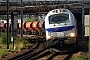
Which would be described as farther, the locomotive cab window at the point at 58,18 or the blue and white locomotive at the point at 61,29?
the locomotive cab window at the point at 58,18

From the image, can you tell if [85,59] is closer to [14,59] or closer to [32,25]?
[14,59]

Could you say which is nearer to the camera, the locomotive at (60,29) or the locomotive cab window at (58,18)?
the locomotive at (60,29)

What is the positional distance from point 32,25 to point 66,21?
30124 millimetres

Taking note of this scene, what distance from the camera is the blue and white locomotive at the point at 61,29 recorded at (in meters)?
15.7

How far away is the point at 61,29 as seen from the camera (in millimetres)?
15719

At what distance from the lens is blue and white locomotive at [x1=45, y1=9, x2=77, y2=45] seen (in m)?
15.7

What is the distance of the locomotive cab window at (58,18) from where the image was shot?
16.3m

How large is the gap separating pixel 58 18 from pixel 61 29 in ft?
3.63

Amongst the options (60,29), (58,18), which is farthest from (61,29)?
(58,18)

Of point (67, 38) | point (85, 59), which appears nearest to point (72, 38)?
point (67, 38)

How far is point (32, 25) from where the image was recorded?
1813 inches

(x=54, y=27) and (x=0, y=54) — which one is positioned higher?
(x=54, y=27)

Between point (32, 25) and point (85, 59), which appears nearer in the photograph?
point (85, 59)

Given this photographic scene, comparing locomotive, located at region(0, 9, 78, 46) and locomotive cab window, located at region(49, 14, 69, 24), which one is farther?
locomotive cab window, located at region(49, 14, 69, 24)
